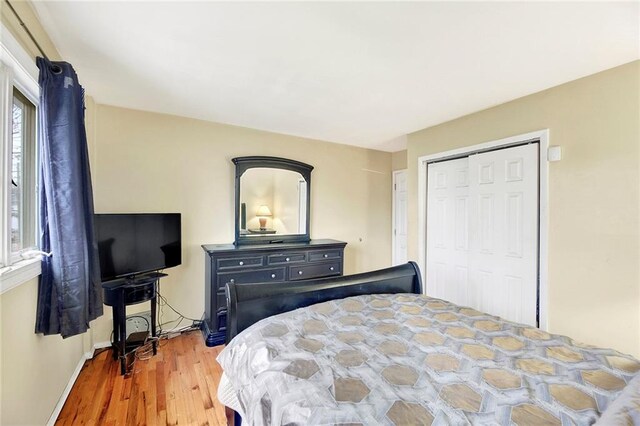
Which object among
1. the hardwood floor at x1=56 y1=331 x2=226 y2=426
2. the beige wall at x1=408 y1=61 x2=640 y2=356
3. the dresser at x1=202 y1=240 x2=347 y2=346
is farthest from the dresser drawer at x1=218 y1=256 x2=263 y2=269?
the beige wall at x1=408 y1=61 x2=640 y2=356

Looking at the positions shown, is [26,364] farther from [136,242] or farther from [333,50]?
[333,50]

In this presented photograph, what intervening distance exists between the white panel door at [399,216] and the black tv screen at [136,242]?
325 centimetres

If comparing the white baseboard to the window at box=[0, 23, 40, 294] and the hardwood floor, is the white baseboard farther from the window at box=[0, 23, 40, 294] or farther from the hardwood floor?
the window at box=[0, 23, 40, 294]

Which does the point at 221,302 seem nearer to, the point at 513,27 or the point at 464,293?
the point at 464,293

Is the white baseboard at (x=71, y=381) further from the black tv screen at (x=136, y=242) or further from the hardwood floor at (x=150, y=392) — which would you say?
the black tv screen at (x=136, y=242)

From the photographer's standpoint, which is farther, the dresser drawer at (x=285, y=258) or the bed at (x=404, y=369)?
the dresser drawer at (x=285, y=258)

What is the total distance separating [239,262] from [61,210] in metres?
1.63

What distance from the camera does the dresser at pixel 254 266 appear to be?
2.88 m

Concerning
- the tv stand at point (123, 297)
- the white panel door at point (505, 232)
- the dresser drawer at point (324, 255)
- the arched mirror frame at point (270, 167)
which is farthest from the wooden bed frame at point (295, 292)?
the arched mirror frame at point (270, 167)

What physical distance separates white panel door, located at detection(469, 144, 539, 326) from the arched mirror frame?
2.01 m

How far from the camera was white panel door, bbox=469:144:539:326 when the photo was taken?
2.51m

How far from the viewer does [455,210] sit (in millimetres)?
3170

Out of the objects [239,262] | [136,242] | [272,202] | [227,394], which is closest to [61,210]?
[136,242]

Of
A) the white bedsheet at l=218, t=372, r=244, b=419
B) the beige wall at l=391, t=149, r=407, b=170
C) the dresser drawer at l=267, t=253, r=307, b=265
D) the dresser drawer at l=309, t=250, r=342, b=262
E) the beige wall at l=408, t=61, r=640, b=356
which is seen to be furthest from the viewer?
the beige wall at l=391, t=149, r=407, b=170
